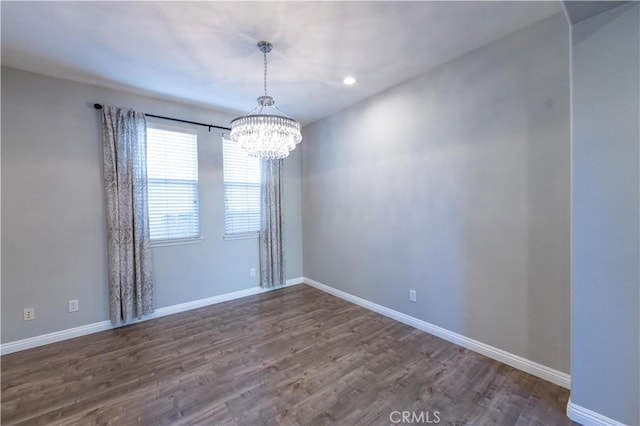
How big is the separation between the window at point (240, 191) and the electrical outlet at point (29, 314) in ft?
6.77

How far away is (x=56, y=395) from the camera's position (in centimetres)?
205

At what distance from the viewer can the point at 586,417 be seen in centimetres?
168

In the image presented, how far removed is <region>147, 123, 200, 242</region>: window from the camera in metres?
3.43

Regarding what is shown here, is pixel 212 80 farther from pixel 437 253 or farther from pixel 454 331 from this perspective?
pixel 454 331

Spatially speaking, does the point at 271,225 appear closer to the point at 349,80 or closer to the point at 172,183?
the point at 172,183

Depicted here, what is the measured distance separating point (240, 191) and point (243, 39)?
2264 mm

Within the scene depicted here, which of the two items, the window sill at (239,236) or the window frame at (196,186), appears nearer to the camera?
the window frame at (196,186)

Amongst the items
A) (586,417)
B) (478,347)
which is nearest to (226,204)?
(478,347)

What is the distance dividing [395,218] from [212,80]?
2.53 meters

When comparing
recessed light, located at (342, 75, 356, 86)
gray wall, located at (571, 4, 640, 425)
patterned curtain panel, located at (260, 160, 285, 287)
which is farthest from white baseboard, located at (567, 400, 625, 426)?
patterned curtain panel, located at (260, 160, 285, 287)

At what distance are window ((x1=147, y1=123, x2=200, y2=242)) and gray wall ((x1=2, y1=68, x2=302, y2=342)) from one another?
0.25m

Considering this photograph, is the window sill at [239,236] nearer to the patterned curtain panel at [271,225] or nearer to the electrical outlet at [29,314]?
the patterned curtain panel at [271,225]

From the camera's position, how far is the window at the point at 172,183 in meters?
3.43

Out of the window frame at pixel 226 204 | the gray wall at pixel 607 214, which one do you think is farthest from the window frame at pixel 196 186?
the gray wall at pixel 607 214
